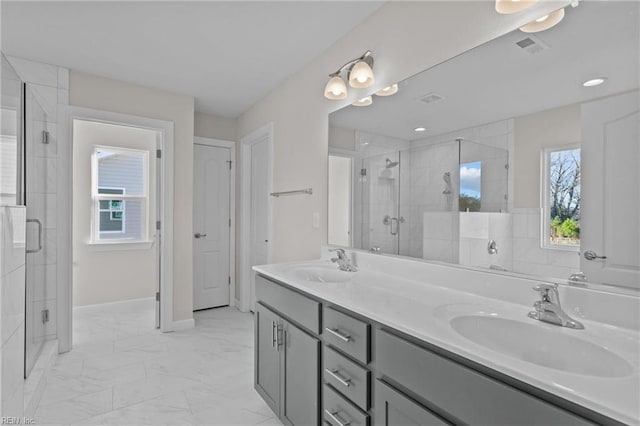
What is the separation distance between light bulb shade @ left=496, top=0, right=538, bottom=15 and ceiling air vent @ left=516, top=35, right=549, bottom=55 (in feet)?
0.39

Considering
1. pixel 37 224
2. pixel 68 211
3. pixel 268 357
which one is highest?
pixel 68 211

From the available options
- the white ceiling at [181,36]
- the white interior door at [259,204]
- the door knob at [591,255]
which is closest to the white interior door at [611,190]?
the door knob at [591,255]

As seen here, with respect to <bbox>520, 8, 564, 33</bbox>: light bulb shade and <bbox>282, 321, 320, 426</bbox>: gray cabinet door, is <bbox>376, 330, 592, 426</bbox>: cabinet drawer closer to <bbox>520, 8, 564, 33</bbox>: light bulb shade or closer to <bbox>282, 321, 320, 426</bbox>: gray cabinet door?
<bbox>282, 321, 320, 426</bbox>: gray cabinet door

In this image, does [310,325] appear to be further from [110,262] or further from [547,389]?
[110,262]

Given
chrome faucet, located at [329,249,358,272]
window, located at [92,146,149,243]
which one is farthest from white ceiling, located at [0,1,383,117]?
chrome faucet, located at [329,249,358,272]

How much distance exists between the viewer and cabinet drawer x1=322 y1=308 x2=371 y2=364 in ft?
3.78

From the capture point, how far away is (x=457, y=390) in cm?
83

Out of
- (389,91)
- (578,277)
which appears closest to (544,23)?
(389,91)

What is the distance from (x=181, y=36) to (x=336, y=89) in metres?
1.19

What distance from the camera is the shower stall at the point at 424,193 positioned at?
1.43 meters

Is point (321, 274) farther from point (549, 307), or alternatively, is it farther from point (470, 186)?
point (549, 307)

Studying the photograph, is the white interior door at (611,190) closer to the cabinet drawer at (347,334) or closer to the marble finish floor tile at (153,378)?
the cabinet drawer at (347,334)

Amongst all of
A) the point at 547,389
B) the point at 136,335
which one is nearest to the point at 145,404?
the point at 136,335

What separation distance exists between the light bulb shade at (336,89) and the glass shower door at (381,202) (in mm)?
488
